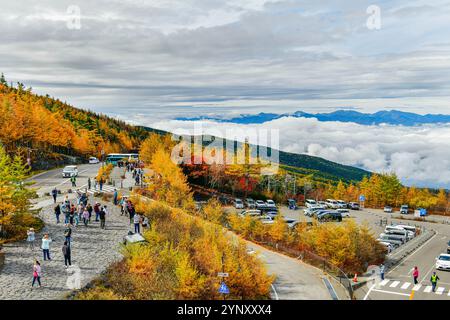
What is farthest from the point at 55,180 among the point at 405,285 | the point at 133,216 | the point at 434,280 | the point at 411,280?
the point at 434,280

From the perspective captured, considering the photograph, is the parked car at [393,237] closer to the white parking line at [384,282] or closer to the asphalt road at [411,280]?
the asphalt road at [411,280]

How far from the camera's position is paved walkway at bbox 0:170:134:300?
22.6 meters

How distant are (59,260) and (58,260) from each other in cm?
6

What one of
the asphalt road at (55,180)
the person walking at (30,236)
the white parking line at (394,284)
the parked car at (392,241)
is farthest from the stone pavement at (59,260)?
the parked car at (392,241)

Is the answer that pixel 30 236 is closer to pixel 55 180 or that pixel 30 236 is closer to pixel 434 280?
pixel 434 280

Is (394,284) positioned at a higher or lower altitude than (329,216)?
lower

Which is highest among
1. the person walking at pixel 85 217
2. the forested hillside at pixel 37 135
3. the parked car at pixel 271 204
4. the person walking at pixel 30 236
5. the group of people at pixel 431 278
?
the forested hillside at pixel 37 135

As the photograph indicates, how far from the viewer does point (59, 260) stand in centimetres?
2706

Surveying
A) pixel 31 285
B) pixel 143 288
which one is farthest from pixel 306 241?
pixel 31 285

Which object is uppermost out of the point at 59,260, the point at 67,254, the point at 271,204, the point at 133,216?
the point at 133,216

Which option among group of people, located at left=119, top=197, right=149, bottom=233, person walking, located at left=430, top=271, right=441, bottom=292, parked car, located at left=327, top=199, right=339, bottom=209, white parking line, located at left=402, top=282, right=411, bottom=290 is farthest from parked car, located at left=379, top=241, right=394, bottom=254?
parked car, located at left=327, top=199, right=339, bottom=209

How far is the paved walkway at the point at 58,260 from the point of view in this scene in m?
22.6

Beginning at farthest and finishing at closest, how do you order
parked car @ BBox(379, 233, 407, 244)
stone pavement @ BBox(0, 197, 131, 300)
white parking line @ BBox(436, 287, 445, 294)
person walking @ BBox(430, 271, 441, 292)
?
1. parked car @ BBox(379, 233, 407, 244)
2. white parking line @ BBox(436, 287, 445, 294)
3. person walking @ BBox(430, 271, 441, 292)
4. stone pavement @ BBox(0, 197, 131, 300)

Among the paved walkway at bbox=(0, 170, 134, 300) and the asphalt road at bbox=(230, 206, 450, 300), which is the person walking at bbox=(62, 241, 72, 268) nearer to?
the paved walkway at bbox=(0, 170, 134, 300)
